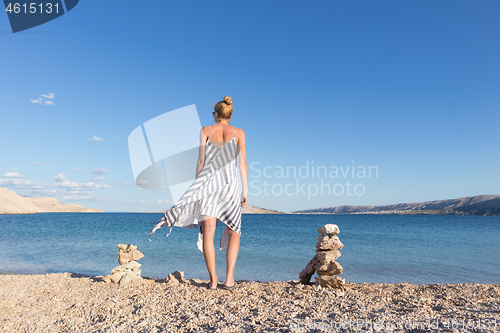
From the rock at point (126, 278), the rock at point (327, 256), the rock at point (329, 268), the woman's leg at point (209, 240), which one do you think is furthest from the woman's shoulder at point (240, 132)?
the rock at point (126, 278)

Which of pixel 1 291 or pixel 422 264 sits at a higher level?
pixel 1 291

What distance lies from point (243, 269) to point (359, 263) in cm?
517

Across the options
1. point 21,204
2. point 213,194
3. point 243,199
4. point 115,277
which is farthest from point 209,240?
point 21,204

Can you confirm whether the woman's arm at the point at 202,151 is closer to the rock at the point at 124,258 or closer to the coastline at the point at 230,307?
the coastline at the point at 230,307

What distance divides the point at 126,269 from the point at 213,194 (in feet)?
9.05

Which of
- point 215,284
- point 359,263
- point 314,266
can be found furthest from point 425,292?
point 359,263

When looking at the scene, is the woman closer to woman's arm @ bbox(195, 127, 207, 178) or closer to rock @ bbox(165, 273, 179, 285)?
woman's arm @ bbox(195, 127, 207, 178)

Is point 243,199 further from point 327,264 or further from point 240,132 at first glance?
point 327,264

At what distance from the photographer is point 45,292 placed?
4.71 metres

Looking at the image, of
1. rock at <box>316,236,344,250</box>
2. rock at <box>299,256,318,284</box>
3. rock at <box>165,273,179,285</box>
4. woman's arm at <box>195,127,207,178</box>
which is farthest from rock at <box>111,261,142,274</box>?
rock at <box>316,236,344,250</box>

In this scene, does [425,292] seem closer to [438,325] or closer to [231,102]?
[438,325]

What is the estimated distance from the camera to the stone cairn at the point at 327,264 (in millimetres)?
4801

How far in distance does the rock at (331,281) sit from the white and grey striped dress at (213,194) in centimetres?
184

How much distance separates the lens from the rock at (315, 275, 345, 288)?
474cm
